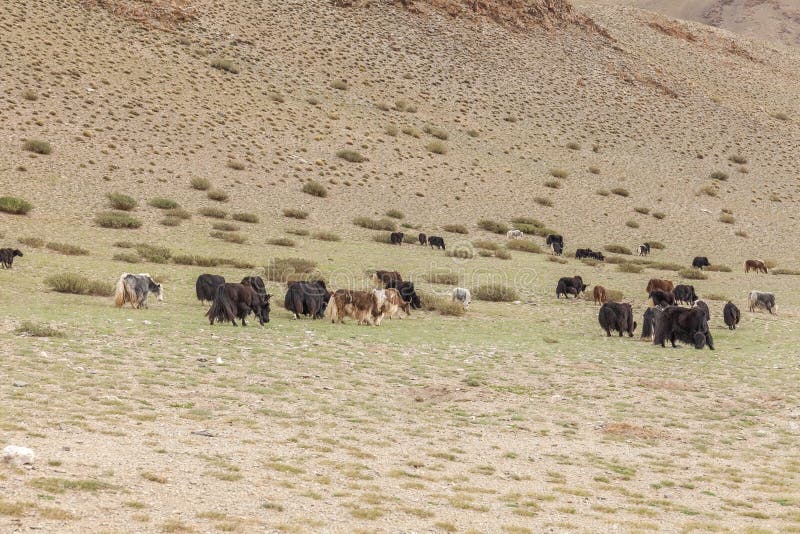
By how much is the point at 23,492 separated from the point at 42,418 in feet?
8.88

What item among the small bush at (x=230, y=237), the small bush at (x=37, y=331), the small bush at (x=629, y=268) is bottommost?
the small bush at (x=37, y=331)

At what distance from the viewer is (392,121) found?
6700 centimetres

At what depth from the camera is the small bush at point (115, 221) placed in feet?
122

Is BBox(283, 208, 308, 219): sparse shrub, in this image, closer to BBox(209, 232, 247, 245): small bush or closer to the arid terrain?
the arid terrain

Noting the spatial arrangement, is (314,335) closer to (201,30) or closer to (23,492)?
(23,492)

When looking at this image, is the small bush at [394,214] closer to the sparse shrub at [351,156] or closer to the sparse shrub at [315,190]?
the sparse shrub at [315,190]

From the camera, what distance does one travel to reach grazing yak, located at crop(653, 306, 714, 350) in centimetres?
1898

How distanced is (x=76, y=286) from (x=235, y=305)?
6062 mm

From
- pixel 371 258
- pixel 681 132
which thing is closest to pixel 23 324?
pixel 371 258

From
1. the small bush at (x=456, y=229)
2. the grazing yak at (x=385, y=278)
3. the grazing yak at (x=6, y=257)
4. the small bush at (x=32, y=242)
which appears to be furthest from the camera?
the small bush at (x=456, y=229)

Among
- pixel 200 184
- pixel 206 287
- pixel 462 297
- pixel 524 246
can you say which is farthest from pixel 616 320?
pixel 200 184

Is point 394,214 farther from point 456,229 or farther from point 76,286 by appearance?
point 76,286

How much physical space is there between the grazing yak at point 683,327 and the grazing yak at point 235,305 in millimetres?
9027

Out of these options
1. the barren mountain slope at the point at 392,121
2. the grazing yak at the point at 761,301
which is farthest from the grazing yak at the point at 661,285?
the barren mountain slope at the point at 392,121
